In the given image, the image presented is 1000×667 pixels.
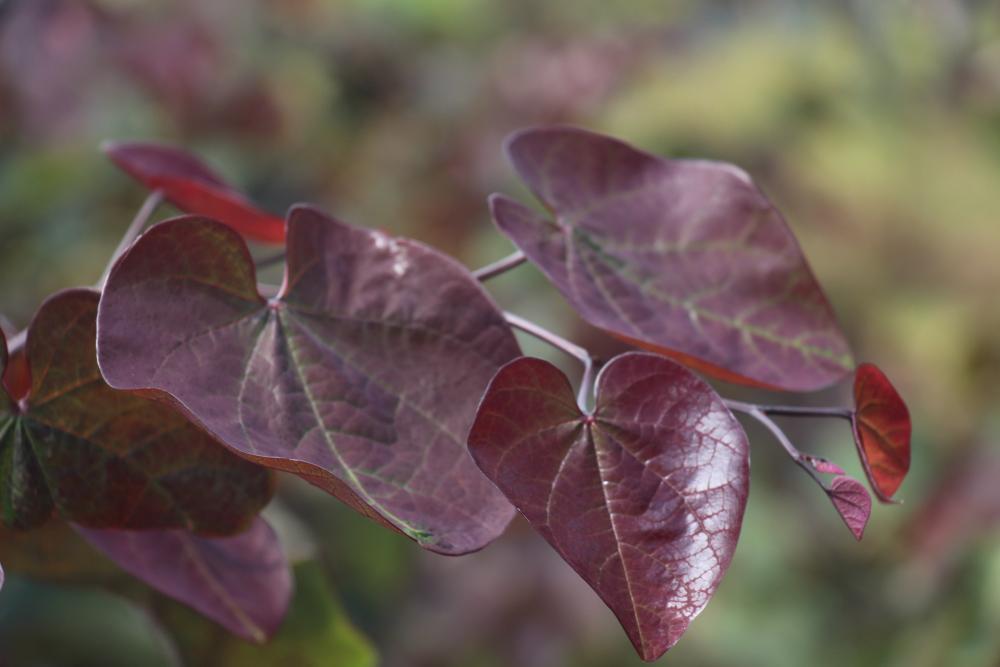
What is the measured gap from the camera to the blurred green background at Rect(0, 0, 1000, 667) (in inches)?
48.9

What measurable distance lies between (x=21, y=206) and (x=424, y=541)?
1020 millimetres

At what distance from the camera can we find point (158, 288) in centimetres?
31

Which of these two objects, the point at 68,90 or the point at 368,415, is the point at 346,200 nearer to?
the point at 68,90

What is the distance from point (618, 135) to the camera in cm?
206

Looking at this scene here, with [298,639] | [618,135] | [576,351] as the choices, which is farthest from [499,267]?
[618,135]

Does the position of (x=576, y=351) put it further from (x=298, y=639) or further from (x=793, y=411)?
(x=298, y=639)

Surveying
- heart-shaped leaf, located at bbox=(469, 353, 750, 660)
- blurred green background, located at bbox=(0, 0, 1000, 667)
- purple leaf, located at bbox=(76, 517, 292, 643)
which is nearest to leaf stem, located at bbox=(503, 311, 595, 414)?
heart-shaped leaf, located at bbox=(469, 353, 750, 660)

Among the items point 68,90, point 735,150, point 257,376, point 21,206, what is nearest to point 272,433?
point 257,376

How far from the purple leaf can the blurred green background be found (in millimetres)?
197

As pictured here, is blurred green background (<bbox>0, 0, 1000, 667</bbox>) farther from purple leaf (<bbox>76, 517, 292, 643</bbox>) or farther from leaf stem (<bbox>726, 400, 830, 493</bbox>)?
leaf stem (<bbox>726, 400, 830, 493</bbox>)

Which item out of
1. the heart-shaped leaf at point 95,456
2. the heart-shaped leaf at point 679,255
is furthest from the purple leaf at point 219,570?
the heart-shaped leaf at point 679,255

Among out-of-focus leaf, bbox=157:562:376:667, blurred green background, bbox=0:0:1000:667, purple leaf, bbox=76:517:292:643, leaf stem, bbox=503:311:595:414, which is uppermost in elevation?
leaf stem, bbox=503:311:595:414

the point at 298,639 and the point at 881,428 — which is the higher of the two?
the point at 881,428

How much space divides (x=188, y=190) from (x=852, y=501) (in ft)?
0.91
